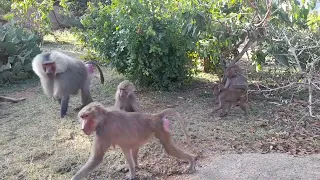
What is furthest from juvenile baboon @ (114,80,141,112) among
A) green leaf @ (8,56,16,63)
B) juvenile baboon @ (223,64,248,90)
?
green leaf @ (8,56,16,63)

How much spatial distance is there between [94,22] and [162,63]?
5.59 feet

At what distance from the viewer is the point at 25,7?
36.6ft

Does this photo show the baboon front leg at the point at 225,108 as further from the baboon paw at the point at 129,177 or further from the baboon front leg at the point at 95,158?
the baboon front leg at the point at 95,158

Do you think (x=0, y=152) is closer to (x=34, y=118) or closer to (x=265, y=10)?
(x=34, y=118)

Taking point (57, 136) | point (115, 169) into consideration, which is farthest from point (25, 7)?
point (115, 169)

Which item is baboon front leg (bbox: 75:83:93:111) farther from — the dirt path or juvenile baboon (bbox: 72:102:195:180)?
the dirt path

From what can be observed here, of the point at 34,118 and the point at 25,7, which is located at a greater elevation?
the point at 25,7

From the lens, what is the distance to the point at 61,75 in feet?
21.6

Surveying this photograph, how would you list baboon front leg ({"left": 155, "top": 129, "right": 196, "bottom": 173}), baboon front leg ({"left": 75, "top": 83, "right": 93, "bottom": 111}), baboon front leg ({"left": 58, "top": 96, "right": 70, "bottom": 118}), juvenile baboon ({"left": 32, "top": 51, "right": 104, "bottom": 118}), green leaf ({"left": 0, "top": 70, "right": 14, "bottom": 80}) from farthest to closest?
green leaf ({"left": 0, "top": 70, "right": 14, "bottom": 80}) → baboon front leg ({"left": 75, "top": 83, "right": 93, "bottom": 111}) → baboon front leg ({"left": 58, "top": 96, "right": 70, "bottom": 118}) → juvenile baboon ({"left": 32, "top": 51, "right": 104, "bottom": 118}) → baboon front leg ({"left": 155, "top": 129, "right": 196, "bottom": 173})

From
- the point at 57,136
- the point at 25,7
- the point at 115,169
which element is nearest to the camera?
the point at 115,169

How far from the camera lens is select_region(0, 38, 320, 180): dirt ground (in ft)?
16.2

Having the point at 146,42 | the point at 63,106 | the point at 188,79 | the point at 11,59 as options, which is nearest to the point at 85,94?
the point at 63,106

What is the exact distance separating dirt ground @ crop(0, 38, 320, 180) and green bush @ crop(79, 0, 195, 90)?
15.5 inches

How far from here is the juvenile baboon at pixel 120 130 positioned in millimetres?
4293
